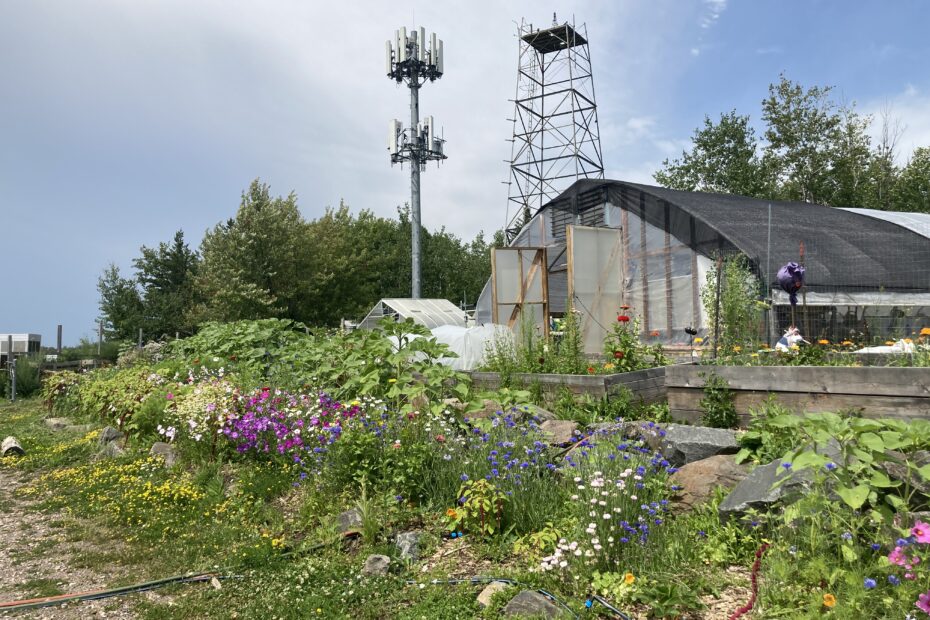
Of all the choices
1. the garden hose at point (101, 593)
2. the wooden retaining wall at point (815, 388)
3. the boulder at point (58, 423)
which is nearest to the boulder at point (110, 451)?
the boulder at point (58, 423)

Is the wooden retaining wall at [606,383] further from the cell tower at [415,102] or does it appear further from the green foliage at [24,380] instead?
the cell tower at [415,102]

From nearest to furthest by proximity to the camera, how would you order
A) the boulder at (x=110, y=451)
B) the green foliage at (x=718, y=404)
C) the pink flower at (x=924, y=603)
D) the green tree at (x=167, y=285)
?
the pink flower at (x=924, y=603) → the green foliage at (x=718, y=404) → the boulder at (x=110, y=451) → the green tree at (x=167, y=285)

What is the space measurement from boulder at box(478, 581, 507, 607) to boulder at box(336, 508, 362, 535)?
113 centimetres

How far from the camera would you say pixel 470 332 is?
1049 cm

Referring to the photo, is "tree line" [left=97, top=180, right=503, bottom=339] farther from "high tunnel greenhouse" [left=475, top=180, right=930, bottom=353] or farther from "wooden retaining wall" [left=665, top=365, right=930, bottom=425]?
"wooden retaining wall" [left=665, top=365, right=930, bottom=425]

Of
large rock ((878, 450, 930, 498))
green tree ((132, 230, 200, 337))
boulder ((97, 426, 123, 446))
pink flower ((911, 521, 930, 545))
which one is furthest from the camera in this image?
green tree ((132, 230, 200, 337))

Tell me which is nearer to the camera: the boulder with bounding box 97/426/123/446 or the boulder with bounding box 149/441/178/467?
the boulder with bounding box 149/441/178/467

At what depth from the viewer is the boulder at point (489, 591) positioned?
2.84 meters

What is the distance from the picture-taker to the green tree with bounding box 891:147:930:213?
73.6 ft

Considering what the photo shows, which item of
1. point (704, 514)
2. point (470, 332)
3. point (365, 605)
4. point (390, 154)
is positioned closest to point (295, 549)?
point (365, 605)

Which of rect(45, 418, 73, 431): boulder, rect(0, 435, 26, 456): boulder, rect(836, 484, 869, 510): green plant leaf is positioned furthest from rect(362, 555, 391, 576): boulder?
rect(45, 418, 73, 431): boulder

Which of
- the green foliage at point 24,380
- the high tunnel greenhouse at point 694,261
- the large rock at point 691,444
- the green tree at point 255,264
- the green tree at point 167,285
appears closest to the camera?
the large rock at point 691,444

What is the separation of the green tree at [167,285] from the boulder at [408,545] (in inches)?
1021

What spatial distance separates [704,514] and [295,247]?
22137 mm
